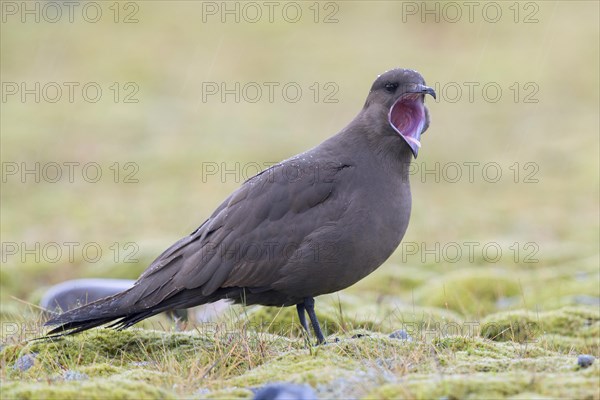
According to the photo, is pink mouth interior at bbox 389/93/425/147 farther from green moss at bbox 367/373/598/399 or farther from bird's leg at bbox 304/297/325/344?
green moss at bbox 367/373/598/399

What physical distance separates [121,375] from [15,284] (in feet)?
26.0

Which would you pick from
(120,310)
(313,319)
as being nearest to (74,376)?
(120,310)

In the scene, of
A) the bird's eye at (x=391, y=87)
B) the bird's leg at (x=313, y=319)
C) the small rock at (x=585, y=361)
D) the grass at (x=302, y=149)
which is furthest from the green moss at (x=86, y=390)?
the bird's eye at (x=391, y=87)

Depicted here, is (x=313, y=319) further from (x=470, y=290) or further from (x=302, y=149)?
(x=302, y=149)

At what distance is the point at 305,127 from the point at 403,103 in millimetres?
20322

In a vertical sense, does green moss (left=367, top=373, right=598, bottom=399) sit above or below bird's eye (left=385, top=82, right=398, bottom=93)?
below

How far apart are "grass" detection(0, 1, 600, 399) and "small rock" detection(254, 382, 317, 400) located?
160 millimetres

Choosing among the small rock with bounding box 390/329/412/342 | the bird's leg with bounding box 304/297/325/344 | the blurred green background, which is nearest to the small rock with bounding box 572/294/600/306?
the blurred green background

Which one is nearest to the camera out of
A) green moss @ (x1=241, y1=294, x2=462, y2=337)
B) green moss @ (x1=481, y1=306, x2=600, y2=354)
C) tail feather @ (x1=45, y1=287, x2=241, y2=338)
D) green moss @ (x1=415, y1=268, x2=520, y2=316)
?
tail feather @ (x1=45, y1=287, x2=241, y2=338)

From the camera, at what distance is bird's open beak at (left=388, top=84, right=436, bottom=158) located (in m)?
6.85

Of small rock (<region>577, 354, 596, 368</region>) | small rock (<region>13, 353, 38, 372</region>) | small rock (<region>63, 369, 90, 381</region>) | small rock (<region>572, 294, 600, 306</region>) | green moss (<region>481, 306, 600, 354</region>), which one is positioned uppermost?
small rock (<region>577, 354, 596, 368</region>)

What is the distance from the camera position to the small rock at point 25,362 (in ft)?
18.9

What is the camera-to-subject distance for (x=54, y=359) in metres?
6.00

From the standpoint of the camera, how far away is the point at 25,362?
585 cm
